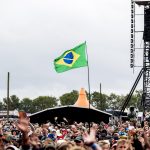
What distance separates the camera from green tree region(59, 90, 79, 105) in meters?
159

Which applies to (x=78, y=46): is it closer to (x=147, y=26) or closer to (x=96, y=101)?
(x=147, y=26)

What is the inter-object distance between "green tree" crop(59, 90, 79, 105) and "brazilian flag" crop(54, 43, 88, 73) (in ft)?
439

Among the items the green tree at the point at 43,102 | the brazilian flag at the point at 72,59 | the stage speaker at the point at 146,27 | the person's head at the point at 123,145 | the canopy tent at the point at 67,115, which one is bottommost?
the person's head at the point at 123,145

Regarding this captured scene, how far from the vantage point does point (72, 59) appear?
77.3 ft

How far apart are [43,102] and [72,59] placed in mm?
156451

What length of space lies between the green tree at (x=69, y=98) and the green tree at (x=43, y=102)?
356 inches

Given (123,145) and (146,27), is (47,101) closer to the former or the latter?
(146,27)

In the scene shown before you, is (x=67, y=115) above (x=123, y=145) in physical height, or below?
above

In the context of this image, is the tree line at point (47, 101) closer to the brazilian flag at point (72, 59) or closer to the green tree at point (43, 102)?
the green tree at point (43, 102)

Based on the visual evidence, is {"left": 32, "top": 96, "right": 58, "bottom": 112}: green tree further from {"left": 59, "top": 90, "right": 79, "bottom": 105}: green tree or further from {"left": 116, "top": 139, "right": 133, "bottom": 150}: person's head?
{"left": 116, "top": 139, "right": 133, "bottom": 150}: person's head

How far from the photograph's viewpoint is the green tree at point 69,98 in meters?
159

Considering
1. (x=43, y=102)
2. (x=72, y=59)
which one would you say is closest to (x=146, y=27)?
(x=72, y=59)

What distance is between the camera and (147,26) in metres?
59.5

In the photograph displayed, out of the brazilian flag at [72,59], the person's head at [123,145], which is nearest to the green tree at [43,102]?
the brazilian flag at [72,59]
